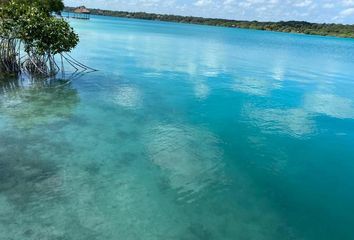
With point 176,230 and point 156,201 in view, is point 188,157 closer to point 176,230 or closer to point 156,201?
point 156,201

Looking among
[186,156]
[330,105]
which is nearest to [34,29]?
[186,156]

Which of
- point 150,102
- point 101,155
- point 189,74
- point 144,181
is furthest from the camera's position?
point 189,74

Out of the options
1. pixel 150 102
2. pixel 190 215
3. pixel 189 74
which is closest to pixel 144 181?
pixel 190 215

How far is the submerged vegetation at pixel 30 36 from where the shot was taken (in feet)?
67.1

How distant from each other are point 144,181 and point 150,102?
9.39 meters

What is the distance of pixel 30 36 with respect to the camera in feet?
68.4

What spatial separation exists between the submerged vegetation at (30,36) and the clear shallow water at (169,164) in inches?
86.4

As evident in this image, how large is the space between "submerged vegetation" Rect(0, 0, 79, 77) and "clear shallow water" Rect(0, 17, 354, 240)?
2.20 metres

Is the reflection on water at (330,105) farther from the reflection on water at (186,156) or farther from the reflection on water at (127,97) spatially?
the reflection on water at (127,97)

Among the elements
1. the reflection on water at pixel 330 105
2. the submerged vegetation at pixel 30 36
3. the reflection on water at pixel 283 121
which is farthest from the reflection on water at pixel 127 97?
the reflection on water at pixel 330 105

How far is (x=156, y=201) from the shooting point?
9.52 metres

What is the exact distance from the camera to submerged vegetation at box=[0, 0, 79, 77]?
20.4 metres

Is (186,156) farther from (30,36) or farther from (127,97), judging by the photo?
(30,36)

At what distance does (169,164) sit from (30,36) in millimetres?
14046
